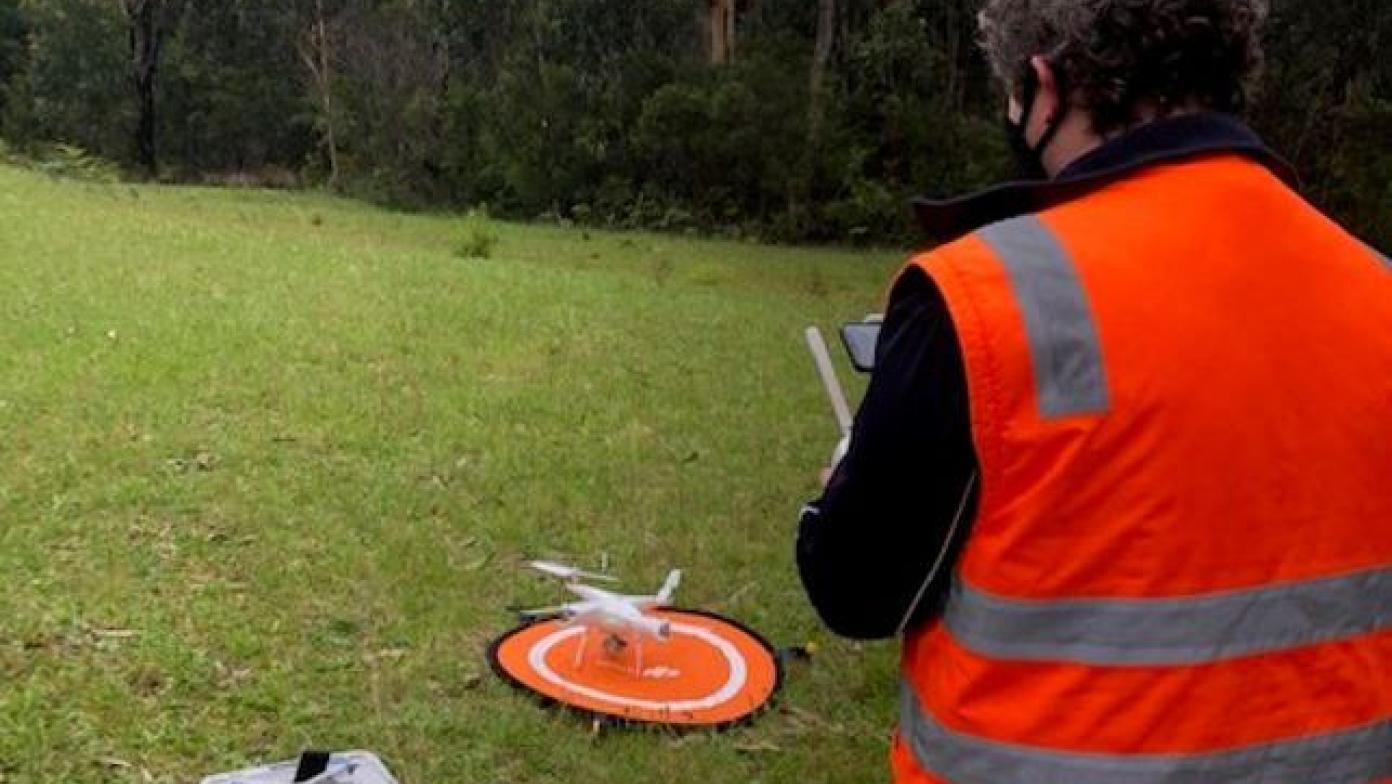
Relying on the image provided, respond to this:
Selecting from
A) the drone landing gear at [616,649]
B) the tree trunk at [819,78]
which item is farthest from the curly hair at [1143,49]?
the tree trunk at [819,78]

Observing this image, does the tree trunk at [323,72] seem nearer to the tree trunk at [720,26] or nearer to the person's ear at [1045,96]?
the tree trunk at [720,26]

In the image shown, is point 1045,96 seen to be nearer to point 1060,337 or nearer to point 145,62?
point 1060,337

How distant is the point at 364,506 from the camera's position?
444cm

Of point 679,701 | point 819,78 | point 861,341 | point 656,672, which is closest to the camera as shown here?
point 861,341

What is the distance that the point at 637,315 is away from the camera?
8328mm

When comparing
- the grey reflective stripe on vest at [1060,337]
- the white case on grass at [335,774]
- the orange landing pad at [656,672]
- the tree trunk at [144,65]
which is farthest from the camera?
the tree trunk at [144,65]

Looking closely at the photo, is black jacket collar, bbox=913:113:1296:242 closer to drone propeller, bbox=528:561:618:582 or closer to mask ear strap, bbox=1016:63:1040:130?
mask ear strap, bbox=1016:63:1040:130

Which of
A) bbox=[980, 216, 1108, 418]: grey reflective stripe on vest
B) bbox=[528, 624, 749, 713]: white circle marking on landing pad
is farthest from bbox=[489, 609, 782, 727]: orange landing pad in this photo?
bbox=[980, 216, 1108, 418]: grey reflective stripe on vest

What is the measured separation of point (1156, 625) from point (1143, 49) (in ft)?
1.60

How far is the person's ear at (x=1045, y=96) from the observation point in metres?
1.21

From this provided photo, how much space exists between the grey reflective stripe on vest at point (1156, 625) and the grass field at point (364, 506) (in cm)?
191

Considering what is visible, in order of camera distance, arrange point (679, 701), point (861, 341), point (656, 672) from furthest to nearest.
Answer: point (656, 672)
point (679, 701)
point (861, 341)

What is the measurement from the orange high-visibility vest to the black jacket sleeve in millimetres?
25

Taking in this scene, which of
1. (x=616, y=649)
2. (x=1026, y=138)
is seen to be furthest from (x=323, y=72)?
(x=1026, y=138)
